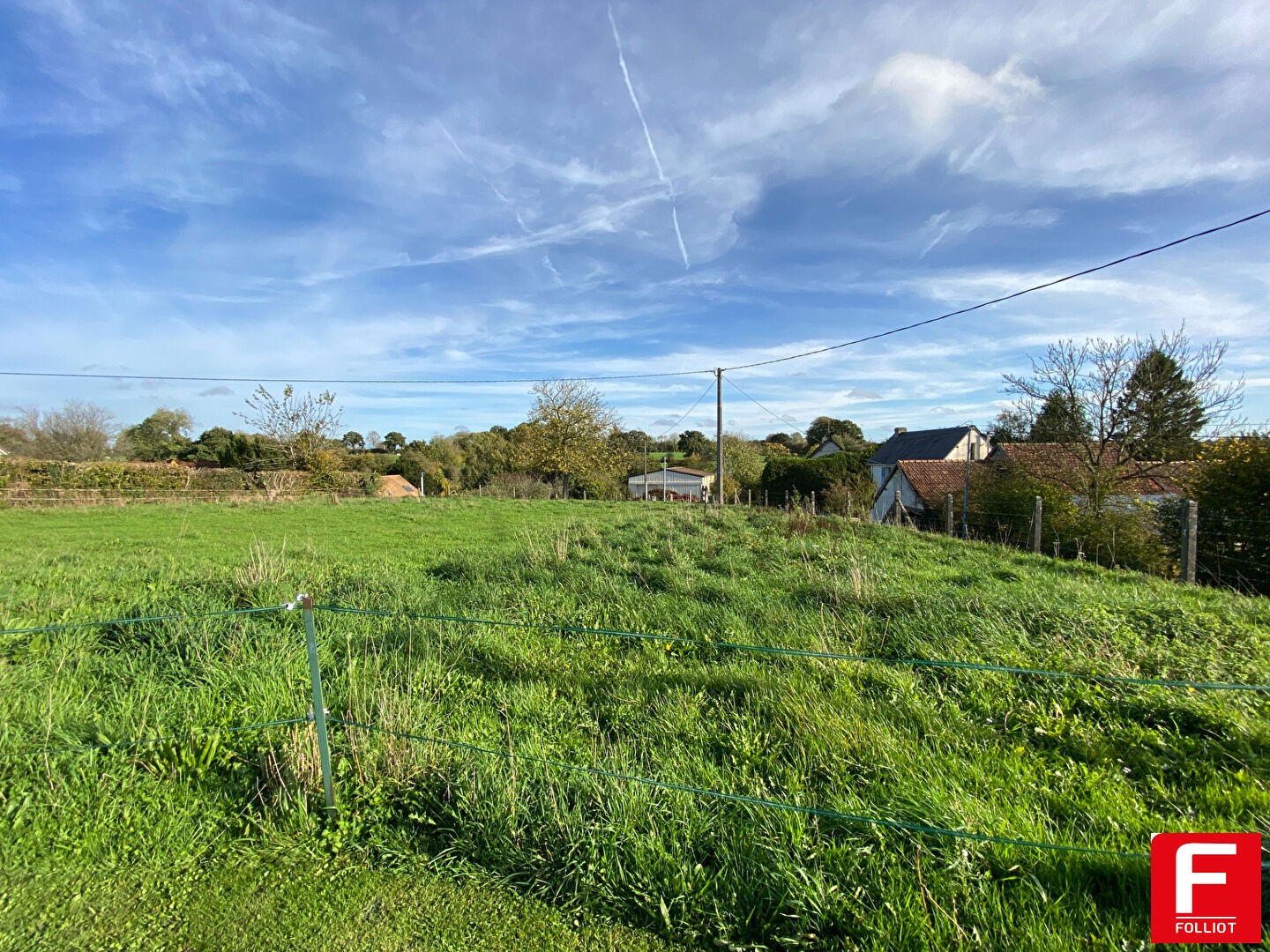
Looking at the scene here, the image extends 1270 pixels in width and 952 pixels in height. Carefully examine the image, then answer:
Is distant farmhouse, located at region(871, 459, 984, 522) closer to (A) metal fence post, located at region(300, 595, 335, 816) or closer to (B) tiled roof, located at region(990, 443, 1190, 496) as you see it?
(B) tiled roof, located at region(990, 443, 1190, 496)

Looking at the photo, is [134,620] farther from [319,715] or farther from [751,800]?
[751,800]

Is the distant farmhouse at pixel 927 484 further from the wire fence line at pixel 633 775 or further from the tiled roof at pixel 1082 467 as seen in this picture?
the wire fence line at pixel 633 775

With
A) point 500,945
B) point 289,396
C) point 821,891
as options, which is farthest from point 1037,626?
point 289,396

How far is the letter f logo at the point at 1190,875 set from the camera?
1770mm

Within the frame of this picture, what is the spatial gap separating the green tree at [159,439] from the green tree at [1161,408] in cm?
5054

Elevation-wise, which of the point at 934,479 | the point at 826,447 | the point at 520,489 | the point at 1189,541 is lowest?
the point at 520,489

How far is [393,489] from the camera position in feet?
99.5

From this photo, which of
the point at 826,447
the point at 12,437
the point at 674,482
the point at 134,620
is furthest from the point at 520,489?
the point at 826,447

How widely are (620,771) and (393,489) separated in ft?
101

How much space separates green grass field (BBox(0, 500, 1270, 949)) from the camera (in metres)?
1.90

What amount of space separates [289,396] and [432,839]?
100 feet

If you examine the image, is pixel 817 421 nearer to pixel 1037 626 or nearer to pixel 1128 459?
pixel 1128 459

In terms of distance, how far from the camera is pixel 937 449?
1356 inches

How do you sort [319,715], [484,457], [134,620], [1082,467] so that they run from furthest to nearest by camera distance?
[484,457] → [1082,467] → [134,620] → [319,715]
